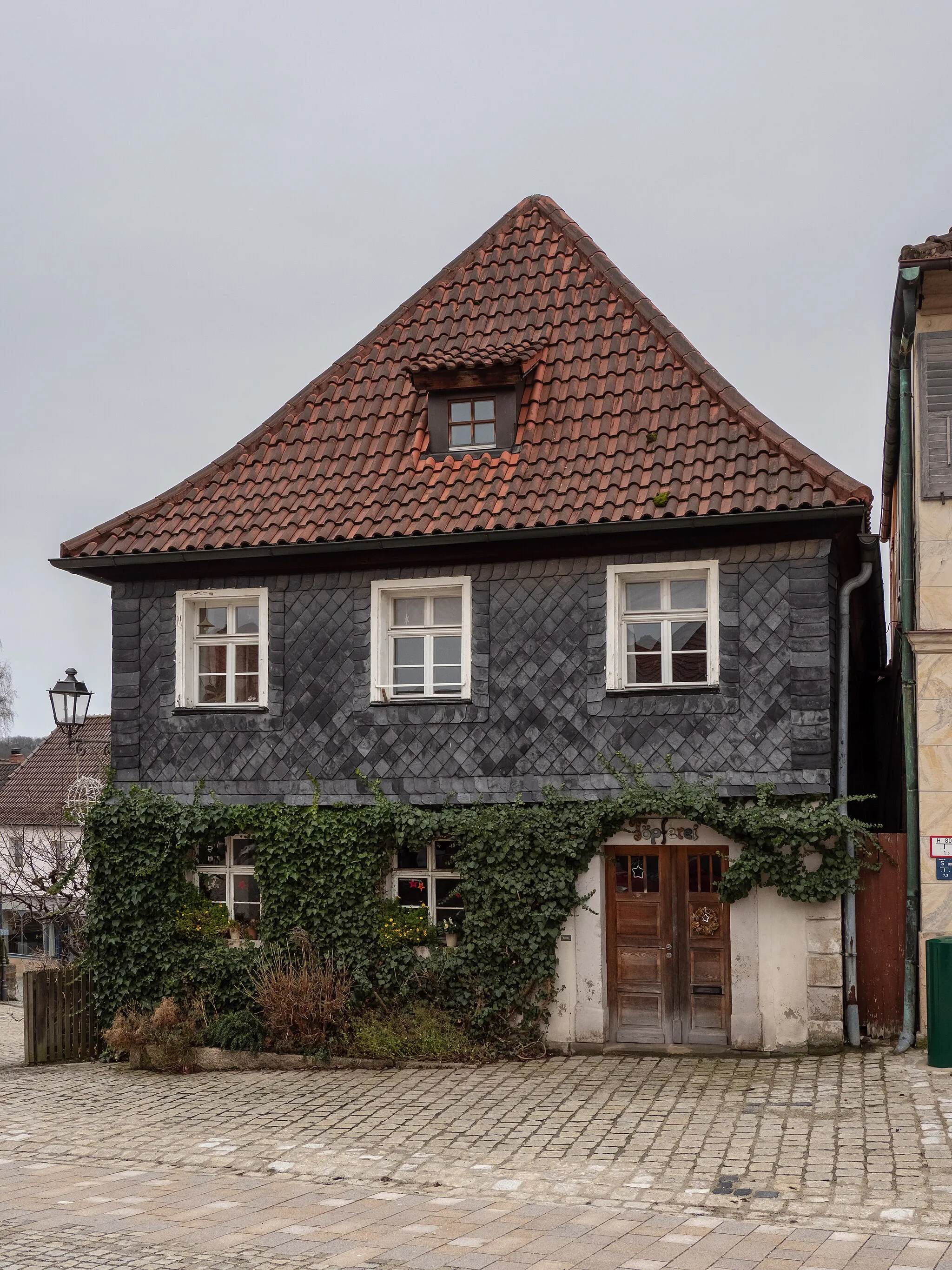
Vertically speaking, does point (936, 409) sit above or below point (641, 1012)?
above

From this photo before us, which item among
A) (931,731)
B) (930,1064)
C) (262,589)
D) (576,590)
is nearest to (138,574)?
(262,589)

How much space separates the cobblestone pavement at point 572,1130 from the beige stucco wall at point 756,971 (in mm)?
393

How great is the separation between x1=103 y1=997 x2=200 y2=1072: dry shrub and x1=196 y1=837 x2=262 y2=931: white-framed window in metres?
1.22

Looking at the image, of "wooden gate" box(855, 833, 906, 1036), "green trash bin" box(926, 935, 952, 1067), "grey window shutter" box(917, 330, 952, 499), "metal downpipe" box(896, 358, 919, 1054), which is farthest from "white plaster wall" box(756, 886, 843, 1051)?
"grey window shutter" box(917, 330, 952, 499)

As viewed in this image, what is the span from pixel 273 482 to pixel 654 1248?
10.3 m

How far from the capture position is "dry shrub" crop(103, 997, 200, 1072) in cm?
1428

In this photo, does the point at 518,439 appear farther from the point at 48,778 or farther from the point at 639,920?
the point at 48,778

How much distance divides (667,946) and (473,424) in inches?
242

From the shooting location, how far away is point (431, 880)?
14.6 metres

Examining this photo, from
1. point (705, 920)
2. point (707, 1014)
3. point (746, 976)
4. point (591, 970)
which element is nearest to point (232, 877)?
point (591, 970)

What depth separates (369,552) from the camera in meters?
14.8

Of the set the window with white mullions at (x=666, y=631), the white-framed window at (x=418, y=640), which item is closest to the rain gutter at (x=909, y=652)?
the window with white mullions at (x=666, y=631)

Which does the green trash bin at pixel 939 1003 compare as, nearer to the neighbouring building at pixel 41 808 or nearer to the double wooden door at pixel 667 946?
the double wooden door at pixel 667 946

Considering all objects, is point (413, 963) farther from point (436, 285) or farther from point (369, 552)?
point (436, 285)
